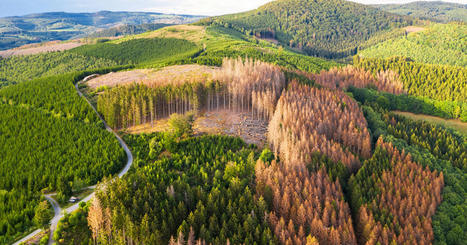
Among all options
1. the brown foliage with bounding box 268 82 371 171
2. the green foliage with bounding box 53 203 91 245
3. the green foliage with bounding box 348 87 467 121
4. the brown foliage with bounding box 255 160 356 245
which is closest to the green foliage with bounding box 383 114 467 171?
the brown foliage with bounding box 268 82 371 171

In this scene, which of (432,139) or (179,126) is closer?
(179,126)

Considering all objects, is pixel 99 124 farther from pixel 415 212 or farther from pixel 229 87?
pixel 415 212

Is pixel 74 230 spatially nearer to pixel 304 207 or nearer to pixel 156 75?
pixel 304 207

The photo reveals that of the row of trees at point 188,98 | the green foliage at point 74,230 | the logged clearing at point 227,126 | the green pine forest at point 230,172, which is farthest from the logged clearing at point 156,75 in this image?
the green foliage at point 74,230

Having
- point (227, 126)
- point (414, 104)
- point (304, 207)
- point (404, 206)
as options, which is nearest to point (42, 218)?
point (304, 207)

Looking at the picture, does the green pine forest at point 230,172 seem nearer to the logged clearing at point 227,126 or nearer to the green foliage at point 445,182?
the green foliage at point 445,182
